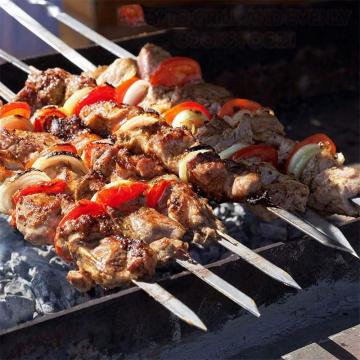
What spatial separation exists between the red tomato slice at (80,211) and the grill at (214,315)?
1.06 ft

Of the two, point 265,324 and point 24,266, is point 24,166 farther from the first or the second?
point 265,324

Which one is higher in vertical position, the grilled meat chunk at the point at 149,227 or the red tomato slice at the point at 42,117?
the red tomato slice at the point at 42,117

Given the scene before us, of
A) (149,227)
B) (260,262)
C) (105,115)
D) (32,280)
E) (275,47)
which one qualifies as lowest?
(32,280)

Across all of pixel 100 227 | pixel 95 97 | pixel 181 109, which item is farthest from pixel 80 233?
pixel 95 97

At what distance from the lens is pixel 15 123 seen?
4637 millimetres

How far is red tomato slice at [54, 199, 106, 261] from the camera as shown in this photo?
3.56 m

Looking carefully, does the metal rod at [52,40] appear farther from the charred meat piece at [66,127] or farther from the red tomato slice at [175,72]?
the charred meat piece at [66,127]

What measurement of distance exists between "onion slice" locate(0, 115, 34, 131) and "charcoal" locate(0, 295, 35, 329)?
122 centimetres

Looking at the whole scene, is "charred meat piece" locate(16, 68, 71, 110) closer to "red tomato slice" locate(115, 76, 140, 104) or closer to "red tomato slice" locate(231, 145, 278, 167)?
"red tomato slice" locate(115, 76, 140, 104)

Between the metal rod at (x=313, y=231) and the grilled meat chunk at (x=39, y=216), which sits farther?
the grilled meat chunk at (x=39, y=216)

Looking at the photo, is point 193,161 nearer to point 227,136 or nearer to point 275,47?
point 227,136

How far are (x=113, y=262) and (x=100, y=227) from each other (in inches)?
9.1

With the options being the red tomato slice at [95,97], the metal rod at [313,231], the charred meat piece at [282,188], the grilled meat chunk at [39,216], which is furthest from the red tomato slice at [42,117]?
the metal rod at [313,231]

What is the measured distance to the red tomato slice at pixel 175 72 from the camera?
5.15 meters
